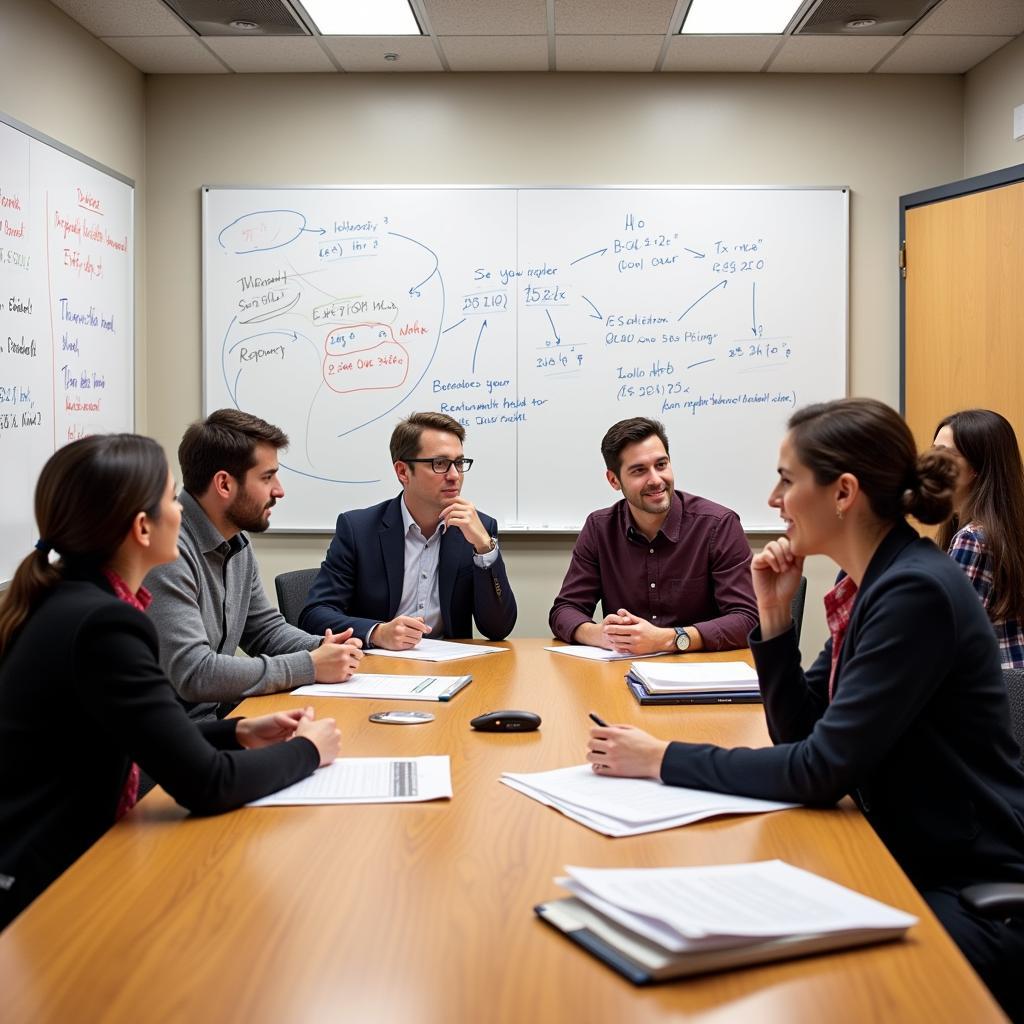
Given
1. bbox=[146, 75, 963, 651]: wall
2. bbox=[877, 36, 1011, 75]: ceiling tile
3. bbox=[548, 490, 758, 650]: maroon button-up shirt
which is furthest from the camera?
bbox=[146, 75, 963, 651]: wall

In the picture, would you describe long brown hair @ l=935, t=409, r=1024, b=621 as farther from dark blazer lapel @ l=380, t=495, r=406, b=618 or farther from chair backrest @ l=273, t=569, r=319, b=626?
chair backrest @ l=273, t=569, r=319, b=626

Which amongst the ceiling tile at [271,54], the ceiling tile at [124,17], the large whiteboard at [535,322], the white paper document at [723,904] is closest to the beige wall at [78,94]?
the ceiling tile at [124,17]

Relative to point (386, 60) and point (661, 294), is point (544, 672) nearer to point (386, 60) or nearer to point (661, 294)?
point (661, 294)

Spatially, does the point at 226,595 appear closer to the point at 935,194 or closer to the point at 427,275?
the point at 427,275

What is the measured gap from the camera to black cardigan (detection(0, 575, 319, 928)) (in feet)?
4.82

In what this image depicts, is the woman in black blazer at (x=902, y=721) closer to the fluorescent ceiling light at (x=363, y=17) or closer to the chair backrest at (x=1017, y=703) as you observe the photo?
the chair backrest at (x=1017, y=703)

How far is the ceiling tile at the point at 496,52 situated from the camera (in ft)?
13.2

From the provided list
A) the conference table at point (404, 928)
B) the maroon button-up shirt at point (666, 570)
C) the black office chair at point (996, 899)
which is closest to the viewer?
the conference table at point (404, 928)

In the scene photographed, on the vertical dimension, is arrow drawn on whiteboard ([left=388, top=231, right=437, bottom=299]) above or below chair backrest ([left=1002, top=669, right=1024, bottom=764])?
above

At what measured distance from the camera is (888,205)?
441cm

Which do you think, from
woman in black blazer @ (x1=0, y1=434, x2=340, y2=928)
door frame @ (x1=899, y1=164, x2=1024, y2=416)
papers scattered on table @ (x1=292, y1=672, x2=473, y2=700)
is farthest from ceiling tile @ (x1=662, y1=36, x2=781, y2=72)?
woman in black blazer @ (x1=0, y1=434, x2=340, y2=928)

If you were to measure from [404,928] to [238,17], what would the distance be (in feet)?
11.5

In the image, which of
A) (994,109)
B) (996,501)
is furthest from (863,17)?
(996,501)

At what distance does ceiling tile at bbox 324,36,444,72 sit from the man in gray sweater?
6.75 ft
